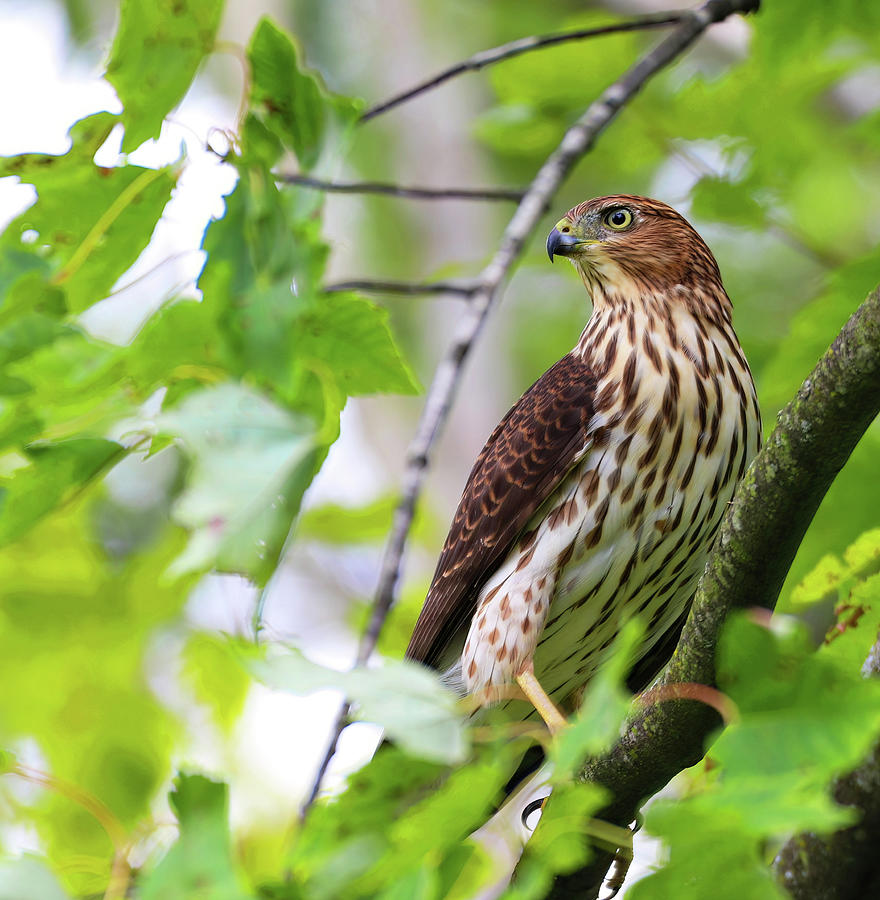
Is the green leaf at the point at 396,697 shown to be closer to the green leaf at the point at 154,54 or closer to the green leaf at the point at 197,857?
the green leaf at the point at 197,857

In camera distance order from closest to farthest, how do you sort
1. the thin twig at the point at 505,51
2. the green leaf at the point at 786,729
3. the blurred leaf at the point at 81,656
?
1. the green leaf at the point at 786,729
2. the thin twig at the point at 505,51
3. the blurred leaf at the point at 81,656

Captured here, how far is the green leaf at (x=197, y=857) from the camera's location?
1.54 m

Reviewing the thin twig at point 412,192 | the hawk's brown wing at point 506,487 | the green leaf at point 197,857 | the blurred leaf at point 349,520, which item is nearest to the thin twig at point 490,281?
the thin twig at point 412,192

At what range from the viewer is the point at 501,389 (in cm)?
752

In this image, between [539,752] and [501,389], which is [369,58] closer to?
[501,389]

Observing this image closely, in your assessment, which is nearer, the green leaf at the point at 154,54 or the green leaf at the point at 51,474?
the green leaf at the point at 51,474

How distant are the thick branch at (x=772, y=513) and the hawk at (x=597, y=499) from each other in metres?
0.80

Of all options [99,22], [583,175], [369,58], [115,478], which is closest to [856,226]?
[583,175]

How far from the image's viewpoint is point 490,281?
10.2 feet

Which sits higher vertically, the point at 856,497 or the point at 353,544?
the point at 856,497

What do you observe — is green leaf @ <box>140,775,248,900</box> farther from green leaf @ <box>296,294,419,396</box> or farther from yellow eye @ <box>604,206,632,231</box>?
yellow eye @ <box>604,206,632,231</box>

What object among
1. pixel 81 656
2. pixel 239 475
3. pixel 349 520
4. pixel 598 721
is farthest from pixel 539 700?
pixel 81 656

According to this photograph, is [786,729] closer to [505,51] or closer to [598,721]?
[598,721]

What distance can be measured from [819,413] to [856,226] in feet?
21.0
